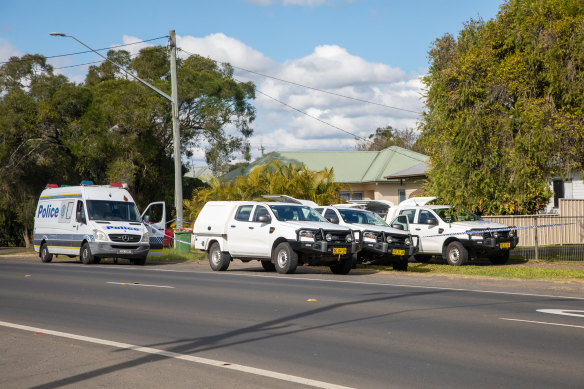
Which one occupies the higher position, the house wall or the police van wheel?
the house wall

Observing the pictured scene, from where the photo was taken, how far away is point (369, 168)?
160 feet

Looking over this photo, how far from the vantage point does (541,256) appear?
23906mm

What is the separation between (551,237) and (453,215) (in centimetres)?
652

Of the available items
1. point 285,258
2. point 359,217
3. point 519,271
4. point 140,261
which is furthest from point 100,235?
point 519,271

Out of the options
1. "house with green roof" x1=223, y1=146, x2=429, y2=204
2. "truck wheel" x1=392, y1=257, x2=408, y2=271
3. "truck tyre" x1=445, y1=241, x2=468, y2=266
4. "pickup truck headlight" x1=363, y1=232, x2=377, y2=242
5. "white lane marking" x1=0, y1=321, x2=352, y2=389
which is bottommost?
"white lane marking" x1=0, y1=321, x2=352, y2=389

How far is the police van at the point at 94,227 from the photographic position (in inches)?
958

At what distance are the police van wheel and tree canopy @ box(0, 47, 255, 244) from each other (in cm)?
1431

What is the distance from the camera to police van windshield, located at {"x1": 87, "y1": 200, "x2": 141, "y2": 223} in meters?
25.0

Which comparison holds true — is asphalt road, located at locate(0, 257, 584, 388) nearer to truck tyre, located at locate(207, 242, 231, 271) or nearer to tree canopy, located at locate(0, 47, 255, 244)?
truck tyre, located at locate(207, 242, 231, 271)

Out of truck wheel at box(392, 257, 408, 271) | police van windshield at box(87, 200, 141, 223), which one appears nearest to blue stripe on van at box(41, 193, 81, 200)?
police van windshield at box(87, 200, 141, 223)

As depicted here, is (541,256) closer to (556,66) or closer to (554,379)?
(556,66)

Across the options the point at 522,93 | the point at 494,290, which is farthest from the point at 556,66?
the point at 494,290

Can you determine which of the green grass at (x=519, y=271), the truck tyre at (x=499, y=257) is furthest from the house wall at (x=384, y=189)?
the green grass at (x=519, y=271)

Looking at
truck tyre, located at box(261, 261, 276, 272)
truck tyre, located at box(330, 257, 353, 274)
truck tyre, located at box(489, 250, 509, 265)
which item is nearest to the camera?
truck tyre, located at box(330, 257, 353, 274)
